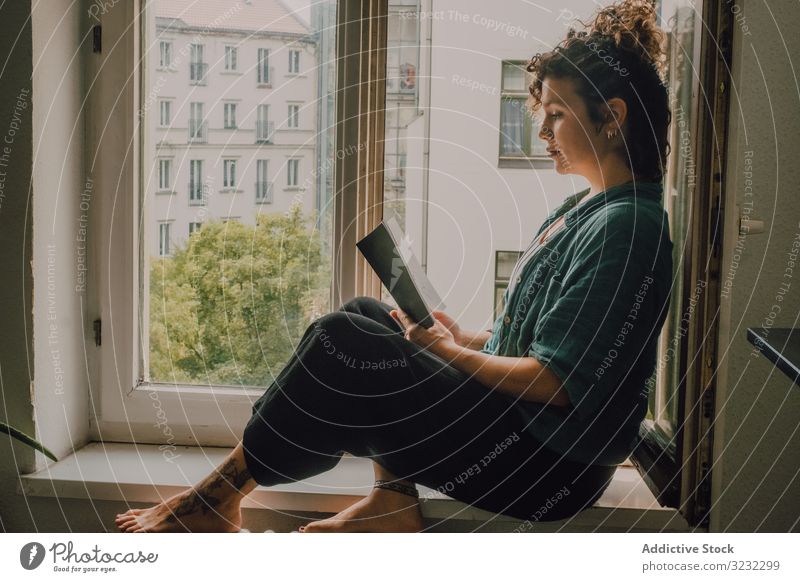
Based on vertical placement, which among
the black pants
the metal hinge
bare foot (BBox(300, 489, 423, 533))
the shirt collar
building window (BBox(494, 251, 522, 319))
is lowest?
bare foot (BBox(300, 489, 423, 533))

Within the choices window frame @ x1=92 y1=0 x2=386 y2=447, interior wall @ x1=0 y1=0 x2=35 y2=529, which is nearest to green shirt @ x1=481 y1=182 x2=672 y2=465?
window frame @ x1=92 y1=0 x2=386 y2=447

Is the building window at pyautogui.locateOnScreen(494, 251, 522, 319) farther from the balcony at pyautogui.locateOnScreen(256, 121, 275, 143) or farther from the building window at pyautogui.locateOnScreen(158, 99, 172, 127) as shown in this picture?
the building window at pyautogui.locateOnScreen(158, 99, 172, 127)

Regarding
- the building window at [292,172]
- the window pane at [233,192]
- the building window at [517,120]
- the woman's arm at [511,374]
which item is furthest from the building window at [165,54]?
the woman's arm at [511,374]

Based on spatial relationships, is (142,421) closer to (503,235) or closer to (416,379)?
(416,379)

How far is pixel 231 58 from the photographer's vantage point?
1212mm

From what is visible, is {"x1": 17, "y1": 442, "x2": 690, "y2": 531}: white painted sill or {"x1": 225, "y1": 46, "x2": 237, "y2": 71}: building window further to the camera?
{"x1": 225, "y1": 46, "x2": 237, "y2": 71}: building window

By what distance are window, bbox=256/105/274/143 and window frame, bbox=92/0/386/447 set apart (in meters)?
0.10

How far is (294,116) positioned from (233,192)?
5.8 inches

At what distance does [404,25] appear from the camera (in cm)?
117

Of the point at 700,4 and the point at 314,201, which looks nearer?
the point at 700,4

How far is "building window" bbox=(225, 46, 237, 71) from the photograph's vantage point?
1.21 metres
